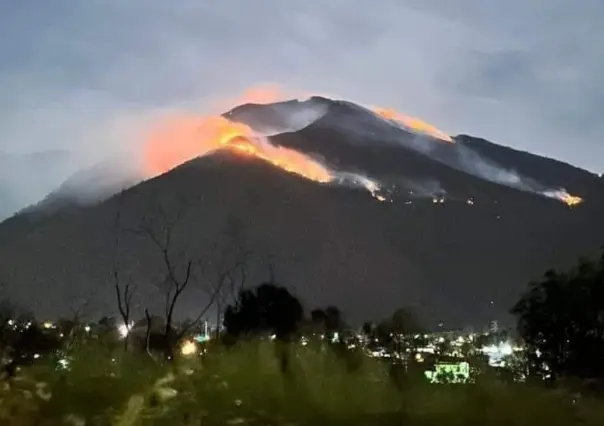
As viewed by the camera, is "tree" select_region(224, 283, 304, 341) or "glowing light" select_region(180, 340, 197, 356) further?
"tree" select_region(224, 283, 304, 341)

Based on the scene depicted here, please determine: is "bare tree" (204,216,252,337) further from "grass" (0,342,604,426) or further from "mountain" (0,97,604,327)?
"grass" (0,342,604,426)

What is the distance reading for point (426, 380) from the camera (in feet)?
15.4

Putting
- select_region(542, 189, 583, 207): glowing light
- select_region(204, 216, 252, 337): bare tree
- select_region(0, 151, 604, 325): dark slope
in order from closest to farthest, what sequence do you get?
select_region(204, 216, 252, 337): bare tree, select_region(0, 151, 604, 325): dark slope, select_region(542, 189, 583, 207): glowing light

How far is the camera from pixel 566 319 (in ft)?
49.2

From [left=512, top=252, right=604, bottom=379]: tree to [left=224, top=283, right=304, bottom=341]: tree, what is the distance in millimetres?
13714

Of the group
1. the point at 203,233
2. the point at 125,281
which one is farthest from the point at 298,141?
the point at 125,281

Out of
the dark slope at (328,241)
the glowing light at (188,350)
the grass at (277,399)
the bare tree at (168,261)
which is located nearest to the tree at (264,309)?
the bare tree at (168,261)

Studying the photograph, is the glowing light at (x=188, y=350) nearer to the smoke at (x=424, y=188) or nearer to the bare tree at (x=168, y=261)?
the bare tree at (x=168, y=261)

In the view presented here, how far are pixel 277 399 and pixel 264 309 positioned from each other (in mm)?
25397

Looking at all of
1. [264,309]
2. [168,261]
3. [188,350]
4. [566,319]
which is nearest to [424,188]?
[264,309]

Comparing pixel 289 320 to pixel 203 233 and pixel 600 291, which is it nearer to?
pixel 600 291

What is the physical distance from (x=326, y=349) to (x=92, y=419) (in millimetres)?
1955

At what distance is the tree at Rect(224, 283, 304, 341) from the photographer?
2900cm

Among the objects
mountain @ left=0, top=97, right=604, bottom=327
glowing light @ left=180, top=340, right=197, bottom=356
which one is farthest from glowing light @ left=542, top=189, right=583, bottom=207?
glowing light @ left=180, top=340, right=197, bottom=356
